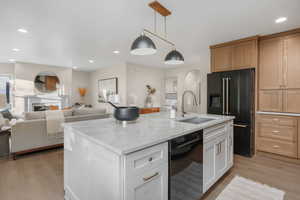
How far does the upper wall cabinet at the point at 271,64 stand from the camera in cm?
291

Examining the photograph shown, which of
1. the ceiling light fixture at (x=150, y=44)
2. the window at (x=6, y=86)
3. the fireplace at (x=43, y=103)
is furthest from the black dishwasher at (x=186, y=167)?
the window at (x=6, y=86)

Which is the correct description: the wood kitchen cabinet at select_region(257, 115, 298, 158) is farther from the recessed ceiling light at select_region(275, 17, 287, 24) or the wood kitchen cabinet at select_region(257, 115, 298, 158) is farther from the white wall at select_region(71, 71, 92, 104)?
the white wall at select_region(71, 71, 92, 104)

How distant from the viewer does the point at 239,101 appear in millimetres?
2984

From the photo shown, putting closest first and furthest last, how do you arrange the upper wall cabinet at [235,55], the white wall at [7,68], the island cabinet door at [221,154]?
the island cabinet door at [221,154] < the upper wall cabinet at [235,55] < the white wall at [7,68]

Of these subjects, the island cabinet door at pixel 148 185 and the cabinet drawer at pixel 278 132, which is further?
the cabinet drawer at pixel 278 132

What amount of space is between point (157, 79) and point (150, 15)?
449 cm

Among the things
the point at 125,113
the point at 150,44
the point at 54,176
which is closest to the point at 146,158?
the point at 125,113

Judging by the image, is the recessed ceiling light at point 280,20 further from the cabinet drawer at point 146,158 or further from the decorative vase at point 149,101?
the decorative vase at point 149,101

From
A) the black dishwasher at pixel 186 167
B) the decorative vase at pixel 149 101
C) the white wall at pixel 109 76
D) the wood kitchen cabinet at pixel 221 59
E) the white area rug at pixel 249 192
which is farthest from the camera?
the decorative vase at pixel 149 101

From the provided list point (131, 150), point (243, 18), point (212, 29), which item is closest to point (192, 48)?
point (212, 29)

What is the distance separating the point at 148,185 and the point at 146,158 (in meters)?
0.21

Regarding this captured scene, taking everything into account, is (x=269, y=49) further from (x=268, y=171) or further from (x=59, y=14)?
(x=59, y=14)

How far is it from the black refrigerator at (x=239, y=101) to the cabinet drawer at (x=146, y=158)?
8.14 feet

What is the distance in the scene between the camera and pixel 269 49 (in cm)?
303
